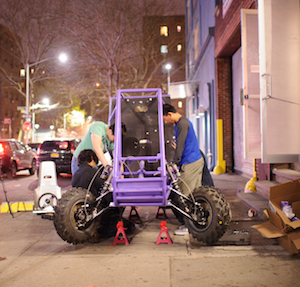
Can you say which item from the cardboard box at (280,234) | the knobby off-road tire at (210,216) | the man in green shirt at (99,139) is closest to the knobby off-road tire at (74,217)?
the man in green shirt at (99,139)

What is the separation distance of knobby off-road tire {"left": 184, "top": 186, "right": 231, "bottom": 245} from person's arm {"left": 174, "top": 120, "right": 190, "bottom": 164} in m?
0.64

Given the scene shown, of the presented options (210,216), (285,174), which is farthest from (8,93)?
(210,216)

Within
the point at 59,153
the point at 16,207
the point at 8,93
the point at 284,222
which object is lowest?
the point at 16,207

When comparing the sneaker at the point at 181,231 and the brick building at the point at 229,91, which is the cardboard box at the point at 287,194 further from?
the brick building at the point at 229,91

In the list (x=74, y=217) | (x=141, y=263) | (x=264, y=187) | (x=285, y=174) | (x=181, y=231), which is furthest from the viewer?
(x=264, y=187)

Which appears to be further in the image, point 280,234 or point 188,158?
point 188,158

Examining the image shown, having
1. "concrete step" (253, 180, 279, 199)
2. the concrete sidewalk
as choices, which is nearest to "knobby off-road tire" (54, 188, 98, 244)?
the concrete sidewalk

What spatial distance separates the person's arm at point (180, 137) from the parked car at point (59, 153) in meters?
10.6

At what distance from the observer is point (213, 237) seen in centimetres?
455

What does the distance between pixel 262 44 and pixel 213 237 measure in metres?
4.19

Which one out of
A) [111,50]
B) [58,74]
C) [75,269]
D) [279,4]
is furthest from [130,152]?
[58,74]

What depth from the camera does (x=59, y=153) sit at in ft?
50.6

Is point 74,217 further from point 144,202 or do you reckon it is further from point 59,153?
point 59,153

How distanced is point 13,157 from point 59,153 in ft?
6.89
